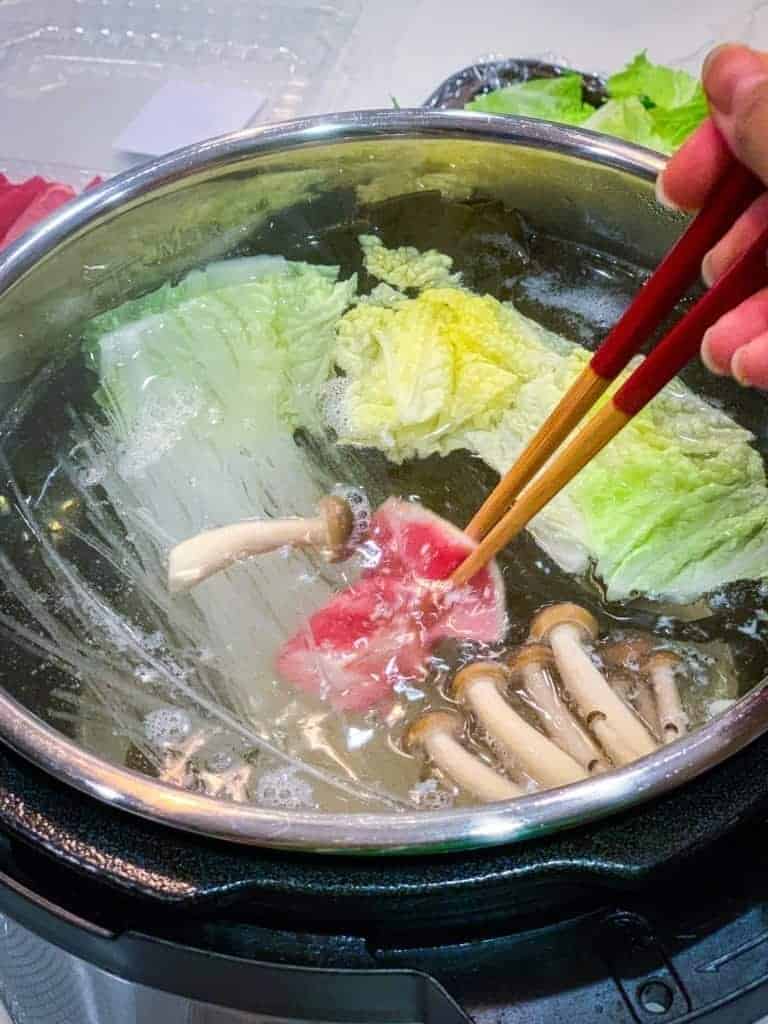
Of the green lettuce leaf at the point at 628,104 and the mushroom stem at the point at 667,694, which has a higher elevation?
the green lettuce leaf at the point at 628,104

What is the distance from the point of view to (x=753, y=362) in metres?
0.84

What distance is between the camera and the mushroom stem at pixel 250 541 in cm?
137

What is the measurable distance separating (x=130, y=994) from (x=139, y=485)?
71cm

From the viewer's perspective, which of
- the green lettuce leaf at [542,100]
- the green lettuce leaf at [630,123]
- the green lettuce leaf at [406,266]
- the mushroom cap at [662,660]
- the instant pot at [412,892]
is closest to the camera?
the instant pot at [412,892]

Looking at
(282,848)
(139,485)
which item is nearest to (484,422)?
(139,485)

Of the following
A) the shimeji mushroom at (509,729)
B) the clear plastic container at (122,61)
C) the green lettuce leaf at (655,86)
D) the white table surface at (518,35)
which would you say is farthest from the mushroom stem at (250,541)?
the white table surface at (518,35)

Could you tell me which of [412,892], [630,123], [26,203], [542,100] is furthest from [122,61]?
[412,892]

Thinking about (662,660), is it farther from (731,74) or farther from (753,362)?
(731,74)

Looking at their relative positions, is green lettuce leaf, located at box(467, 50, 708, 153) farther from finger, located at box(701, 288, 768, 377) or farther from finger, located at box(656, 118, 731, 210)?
finger, located at box(701, 288, 768, 377)

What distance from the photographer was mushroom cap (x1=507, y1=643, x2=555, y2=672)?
1234 mm

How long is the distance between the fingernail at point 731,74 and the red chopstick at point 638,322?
0.12 meters

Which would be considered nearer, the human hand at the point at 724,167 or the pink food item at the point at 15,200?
the human hand at the point at 724,167

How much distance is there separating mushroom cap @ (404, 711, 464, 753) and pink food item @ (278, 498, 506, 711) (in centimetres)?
7

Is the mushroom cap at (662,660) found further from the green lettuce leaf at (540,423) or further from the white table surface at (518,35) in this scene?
the white table surface at (518,35)
